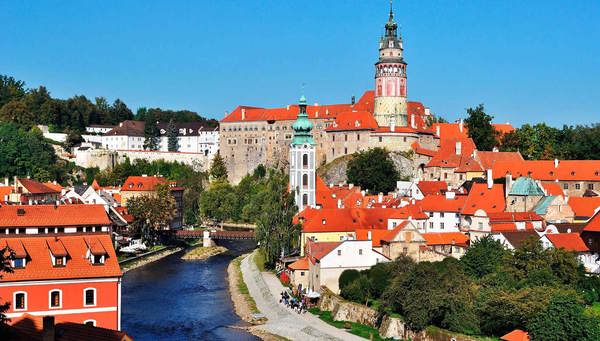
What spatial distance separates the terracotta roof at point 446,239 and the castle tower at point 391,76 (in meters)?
32.2

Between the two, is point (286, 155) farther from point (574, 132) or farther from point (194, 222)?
point (574, 132)

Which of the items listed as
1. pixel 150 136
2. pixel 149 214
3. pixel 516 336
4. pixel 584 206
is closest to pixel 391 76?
pixel 149 214

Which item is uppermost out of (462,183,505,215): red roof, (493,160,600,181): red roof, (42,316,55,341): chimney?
(493,160,600,181): red roof

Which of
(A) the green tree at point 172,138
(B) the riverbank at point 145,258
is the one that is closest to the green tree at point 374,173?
(B) the riverbank at point 145,258

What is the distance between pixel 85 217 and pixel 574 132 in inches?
2050

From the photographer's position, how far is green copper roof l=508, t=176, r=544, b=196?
49406 mm

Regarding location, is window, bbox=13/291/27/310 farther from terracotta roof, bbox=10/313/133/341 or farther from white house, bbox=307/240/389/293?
white house, bbox=307/240/389/293

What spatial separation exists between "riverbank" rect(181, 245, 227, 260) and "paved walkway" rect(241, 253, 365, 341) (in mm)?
12566

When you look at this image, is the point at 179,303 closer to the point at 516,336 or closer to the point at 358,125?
the point at 516,336

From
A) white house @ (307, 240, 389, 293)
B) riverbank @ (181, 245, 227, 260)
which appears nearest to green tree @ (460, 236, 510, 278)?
white house @ (307, 240, 389, 293)

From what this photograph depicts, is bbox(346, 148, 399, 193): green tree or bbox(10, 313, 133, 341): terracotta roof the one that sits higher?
bbox(346, 148, 399, 193): green tree

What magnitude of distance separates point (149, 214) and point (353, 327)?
30.9 metres

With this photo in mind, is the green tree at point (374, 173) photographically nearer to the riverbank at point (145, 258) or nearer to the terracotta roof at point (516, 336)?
the riverbank at point (145, 258)

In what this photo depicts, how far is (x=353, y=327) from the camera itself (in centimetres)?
3594
